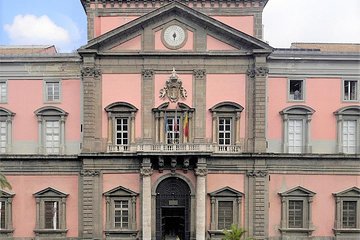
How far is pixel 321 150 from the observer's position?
101 ft

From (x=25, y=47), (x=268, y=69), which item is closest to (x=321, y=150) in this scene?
(x=268, y=69)

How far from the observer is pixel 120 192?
30156 millimetres

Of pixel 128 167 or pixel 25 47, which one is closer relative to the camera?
pixel 128 167

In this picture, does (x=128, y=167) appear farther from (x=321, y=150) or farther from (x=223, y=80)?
(x=321, y=150)

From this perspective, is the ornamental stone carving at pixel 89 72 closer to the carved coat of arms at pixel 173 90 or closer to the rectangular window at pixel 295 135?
the carved coat of arms at pixel 173 90

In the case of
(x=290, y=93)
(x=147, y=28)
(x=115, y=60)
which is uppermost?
(x=147, y=28)

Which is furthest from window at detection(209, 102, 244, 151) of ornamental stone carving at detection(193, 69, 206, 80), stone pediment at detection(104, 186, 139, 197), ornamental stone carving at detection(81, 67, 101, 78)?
ornamental stone carving at detection(81, 67, 101, 78)

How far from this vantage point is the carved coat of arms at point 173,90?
30.2m

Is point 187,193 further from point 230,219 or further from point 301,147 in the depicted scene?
point 301,147

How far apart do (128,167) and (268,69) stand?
409 inches

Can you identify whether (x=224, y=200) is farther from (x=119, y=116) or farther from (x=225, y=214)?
(x=119, y=116)

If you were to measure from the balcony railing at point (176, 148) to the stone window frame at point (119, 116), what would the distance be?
7.6 inches

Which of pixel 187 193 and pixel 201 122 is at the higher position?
pixel 201 122

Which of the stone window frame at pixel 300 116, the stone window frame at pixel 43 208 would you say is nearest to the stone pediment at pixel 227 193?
the stone window frame at pixel 300 116
